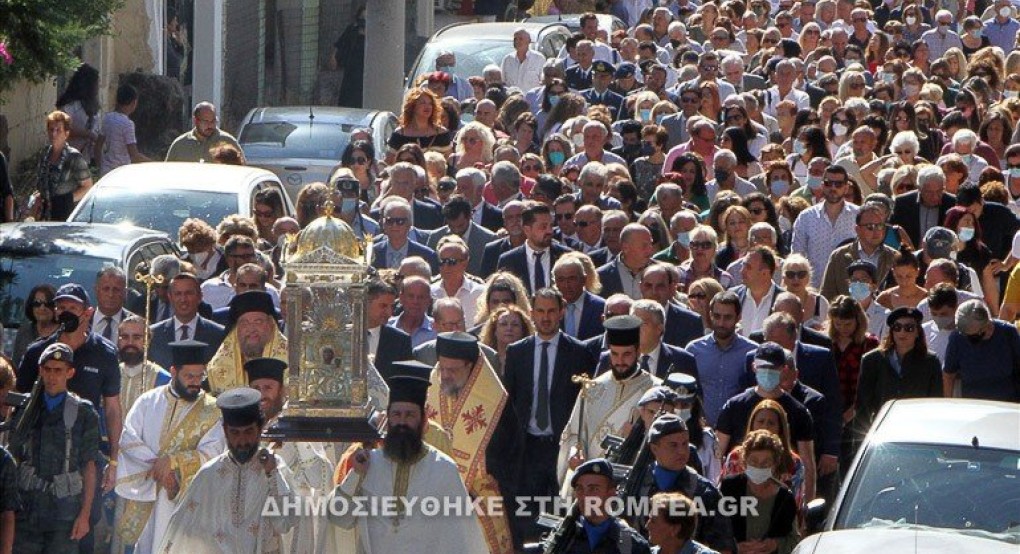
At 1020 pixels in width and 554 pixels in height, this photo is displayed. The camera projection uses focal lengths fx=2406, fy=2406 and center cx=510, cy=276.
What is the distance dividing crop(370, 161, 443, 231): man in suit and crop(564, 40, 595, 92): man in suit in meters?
7.09

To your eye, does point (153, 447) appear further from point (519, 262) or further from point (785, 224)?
point (785, 224)

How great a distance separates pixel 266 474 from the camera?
10625 millimetres

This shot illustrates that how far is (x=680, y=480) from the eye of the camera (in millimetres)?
10820

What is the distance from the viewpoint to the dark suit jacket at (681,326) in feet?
46.5

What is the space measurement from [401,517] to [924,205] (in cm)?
791

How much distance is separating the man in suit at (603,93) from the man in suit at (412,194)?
583cm

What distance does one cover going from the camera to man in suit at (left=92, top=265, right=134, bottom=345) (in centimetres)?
1418

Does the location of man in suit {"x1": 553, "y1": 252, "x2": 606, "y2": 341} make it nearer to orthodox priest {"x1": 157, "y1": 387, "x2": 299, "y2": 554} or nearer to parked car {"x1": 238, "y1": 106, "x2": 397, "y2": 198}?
orthodox priest {"x1": 157, "y1": 387, "x2": 299, "y2": 554}

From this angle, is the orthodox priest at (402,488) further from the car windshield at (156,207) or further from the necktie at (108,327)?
the car windshield at (156,207)

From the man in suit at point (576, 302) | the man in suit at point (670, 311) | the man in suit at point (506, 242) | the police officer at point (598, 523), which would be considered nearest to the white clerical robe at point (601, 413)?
the man in suit at point (670, 311)

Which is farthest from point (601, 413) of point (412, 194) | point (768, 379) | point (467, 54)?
point (467, 54)

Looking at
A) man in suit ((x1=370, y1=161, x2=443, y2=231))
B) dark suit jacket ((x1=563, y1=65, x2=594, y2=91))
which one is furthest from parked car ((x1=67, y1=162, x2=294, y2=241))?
dark suit jacket ((x1=563, y1=65, x2=594, y2=91))

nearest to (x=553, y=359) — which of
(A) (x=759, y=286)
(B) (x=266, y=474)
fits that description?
(A) (x=759, y=286)

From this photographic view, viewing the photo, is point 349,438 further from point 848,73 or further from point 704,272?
point 848,73
